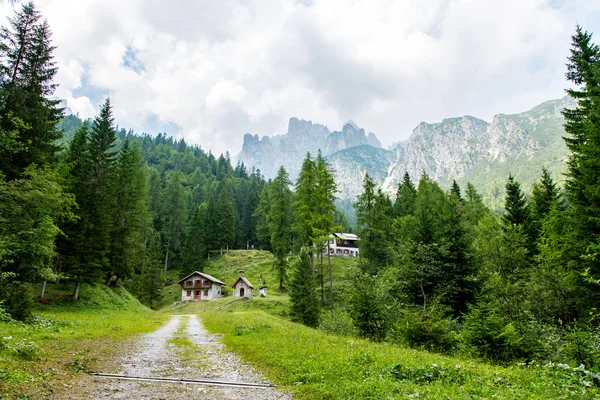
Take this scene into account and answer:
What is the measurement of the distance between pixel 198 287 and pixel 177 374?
47.8 meters

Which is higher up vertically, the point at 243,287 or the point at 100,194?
the point at 100,194

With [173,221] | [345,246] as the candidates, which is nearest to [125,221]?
[173,221]

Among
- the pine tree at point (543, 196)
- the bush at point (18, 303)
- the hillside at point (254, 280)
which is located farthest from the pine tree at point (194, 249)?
the pine tree at point (543, 196)

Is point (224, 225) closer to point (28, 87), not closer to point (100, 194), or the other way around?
point (100, 194)

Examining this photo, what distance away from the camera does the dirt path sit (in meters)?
6.63

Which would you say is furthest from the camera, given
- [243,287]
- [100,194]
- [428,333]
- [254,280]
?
[254,280]

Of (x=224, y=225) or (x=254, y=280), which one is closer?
(x=254, y=280)

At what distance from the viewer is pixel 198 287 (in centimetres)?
5291

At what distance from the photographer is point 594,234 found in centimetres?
1534

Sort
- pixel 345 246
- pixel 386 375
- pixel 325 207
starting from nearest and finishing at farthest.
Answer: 1. pixel 386 375
2. pixel 325 207
3. pixel 345 246

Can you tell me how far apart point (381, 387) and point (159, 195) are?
86846 millimetres

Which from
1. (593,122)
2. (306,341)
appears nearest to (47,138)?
(306,341)

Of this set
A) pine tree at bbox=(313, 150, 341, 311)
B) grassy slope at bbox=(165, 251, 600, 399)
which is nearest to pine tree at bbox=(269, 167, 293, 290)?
pine tree at bbox=(313, 150, 341, 311)

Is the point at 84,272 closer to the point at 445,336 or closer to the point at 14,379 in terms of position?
the point at 14,379
